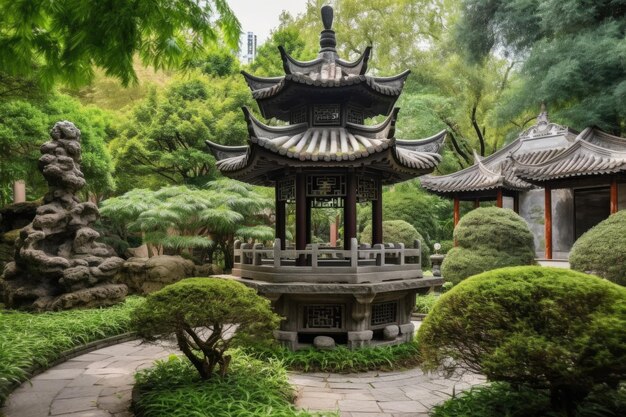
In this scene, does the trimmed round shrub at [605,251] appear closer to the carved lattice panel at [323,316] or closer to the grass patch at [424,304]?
the grass patch at [424,304]

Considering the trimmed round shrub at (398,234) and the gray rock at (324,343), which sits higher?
the trimmed round shrub at (398,234)

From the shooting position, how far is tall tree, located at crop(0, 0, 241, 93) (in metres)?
3.64

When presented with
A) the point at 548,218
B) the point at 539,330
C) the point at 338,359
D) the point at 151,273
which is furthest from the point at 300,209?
the point at 548,218

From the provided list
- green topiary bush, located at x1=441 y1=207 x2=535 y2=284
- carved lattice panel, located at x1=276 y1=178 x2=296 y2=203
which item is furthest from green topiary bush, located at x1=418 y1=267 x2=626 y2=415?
green topiary bush, located at x1=441 y1=207 x2=535 y2=284

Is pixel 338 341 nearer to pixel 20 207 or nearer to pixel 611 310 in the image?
pixel 611 310

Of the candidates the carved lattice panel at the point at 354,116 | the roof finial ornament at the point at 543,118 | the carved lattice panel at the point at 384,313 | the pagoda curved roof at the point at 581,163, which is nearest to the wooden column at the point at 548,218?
the pagoda curved roof at the point at 581,163

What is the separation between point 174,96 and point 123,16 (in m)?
18.3

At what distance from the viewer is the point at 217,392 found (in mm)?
5680

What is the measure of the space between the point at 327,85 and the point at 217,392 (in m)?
5.96

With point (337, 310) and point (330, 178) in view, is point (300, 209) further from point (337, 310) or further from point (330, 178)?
point (337, 310)

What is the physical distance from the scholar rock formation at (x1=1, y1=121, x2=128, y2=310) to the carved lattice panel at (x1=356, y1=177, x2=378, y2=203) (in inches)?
287

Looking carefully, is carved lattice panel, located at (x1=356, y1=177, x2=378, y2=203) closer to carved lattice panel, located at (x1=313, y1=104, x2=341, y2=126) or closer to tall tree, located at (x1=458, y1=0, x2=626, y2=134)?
carved lattice panel, located at (x1=313, y1=104, x2=341, y2=126)

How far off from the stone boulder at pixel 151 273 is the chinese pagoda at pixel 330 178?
464cm

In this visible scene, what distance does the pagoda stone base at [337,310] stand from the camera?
809 cm
